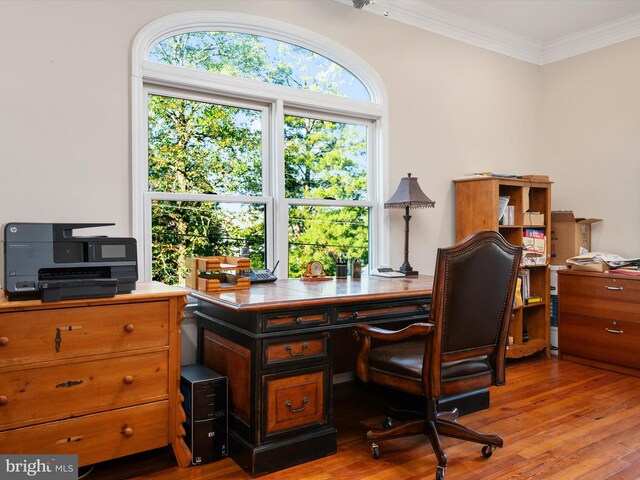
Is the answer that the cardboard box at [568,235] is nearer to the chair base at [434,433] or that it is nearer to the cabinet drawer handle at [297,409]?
the chair base at [434,433]

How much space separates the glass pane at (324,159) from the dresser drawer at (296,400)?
148 centimetres

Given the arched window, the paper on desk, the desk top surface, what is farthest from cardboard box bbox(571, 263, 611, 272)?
the arched window

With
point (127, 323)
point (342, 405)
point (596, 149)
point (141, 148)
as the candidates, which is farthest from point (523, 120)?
point (127, 323)

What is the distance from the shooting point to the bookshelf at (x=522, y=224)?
13.1ft

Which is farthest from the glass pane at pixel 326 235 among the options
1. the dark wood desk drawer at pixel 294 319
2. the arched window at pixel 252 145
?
the dark wood desk drawer at pixel 294 319

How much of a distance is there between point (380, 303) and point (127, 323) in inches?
49.5

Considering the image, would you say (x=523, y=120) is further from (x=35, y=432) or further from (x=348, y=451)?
(x=35, y=432)

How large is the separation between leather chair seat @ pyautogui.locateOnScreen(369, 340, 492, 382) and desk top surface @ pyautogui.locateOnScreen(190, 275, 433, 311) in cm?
29

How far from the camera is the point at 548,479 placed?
7.25ft

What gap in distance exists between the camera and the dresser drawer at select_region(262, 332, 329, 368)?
2277 millimetres

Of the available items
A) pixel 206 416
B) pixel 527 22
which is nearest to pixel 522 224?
pixel 527 22

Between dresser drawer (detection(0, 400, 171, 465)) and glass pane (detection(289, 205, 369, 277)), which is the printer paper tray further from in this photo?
glass pane (detection(289, 205, 369, 277))

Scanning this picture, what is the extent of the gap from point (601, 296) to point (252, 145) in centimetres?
296

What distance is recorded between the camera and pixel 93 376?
2137 mm
